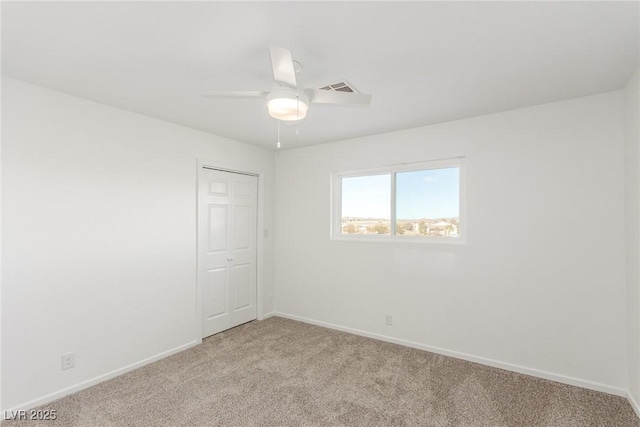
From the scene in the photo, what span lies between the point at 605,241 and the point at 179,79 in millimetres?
3485

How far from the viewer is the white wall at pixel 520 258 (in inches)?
98.0

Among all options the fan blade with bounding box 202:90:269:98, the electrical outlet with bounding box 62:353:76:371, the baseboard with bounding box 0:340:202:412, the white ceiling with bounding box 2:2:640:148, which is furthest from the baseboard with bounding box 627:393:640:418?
the electrical outlet with bounding box 62:353:76:371

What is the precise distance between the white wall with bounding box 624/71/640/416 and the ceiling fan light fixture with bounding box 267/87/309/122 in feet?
7.41

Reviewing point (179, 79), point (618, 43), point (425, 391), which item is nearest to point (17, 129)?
point (179, 79)

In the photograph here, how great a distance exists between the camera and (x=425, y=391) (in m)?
2.51

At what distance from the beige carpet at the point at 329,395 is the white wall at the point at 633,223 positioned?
0.32 meters

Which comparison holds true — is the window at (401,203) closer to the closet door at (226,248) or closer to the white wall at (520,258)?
the white wall at (520,258)

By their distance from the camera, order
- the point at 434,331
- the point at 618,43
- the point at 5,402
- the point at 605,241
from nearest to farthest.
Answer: the point at 618,43 → the point at 5,402 → the point at 605,241 → the point at 434,331

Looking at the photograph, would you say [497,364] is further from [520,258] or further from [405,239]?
[405,239]

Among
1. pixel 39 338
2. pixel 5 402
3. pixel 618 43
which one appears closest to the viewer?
pixel 618 43

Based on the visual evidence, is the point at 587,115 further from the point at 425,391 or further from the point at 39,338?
the point at 39,338

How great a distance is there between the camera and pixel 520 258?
2803 millimetres

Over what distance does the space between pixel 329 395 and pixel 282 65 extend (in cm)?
235

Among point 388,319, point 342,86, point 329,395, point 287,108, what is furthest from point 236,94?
point 388,319
